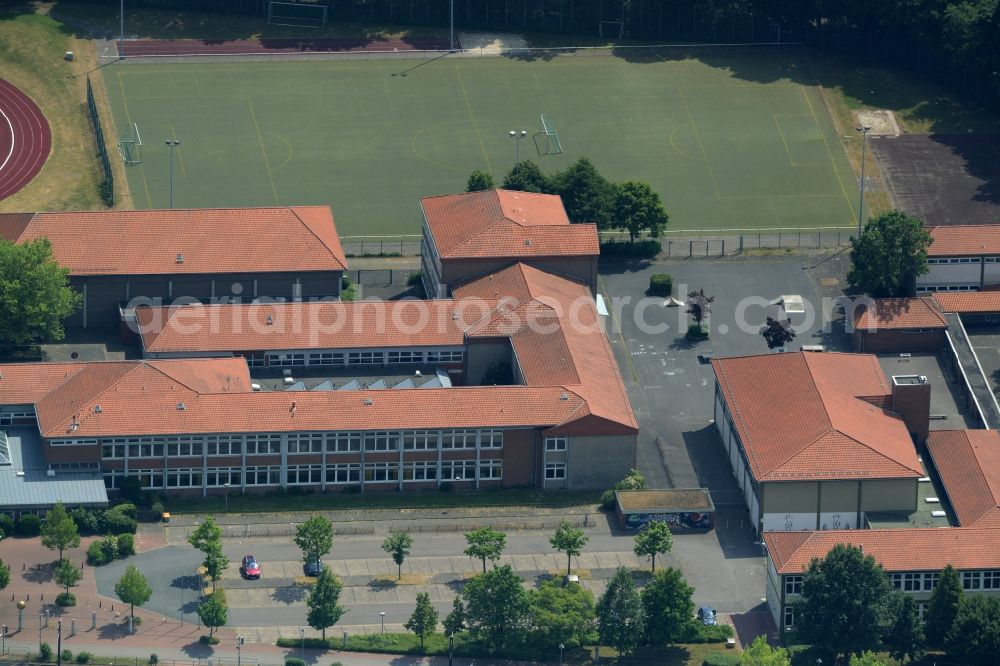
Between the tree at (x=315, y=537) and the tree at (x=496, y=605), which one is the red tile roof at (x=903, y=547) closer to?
the tree at (x=496, y=605)

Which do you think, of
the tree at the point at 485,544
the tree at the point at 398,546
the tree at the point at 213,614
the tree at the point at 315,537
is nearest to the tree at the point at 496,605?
the tree at the point at 485,544

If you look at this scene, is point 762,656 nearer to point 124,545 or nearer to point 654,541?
point 654,541

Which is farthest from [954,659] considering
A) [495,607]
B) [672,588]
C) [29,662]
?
[29,662]

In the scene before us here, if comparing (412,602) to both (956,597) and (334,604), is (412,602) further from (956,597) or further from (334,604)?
(956,597)

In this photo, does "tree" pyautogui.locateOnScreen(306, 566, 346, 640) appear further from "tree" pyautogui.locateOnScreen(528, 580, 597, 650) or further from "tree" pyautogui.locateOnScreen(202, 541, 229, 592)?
"tree" pyautogui.locateOnScreen(528, 580, 597, 650)

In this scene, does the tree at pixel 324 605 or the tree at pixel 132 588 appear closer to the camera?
the tree at pixel 324 605

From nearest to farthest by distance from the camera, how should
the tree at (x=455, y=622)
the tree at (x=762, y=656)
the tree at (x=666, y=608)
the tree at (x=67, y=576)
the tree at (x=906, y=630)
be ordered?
the tree at (x=762, y=656) → the tree at (x=455, y=622) → the tree at (x=906, y=630) → the tree at (x=666, y=608) → the tree at (x=67, y=576)

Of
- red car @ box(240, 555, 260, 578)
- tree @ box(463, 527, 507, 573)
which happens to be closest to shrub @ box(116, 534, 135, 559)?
red car @ box(240, 555, 260, 578)
